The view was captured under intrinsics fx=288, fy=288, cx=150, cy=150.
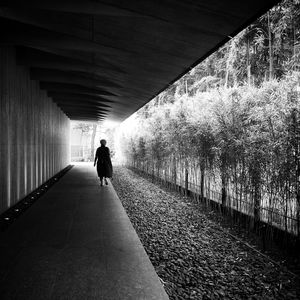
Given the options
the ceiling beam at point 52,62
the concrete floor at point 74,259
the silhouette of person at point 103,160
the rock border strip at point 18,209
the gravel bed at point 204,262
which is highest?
the ceiling beam at point 52,62

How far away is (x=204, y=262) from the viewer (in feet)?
9.06

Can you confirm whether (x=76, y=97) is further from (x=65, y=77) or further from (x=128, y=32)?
(x=128, y=32)

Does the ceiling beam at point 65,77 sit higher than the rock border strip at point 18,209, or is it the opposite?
the ceiling beam at point 65,77

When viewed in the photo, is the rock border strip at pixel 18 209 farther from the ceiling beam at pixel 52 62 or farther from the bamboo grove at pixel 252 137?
the bamboo grove at pixel 252 137

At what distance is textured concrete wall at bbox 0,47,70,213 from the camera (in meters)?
4.17

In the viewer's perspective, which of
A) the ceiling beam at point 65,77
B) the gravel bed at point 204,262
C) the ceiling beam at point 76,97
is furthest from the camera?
the ceiling beam at point 76,97

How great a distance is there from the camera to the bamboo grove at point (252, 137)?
266 centimetres

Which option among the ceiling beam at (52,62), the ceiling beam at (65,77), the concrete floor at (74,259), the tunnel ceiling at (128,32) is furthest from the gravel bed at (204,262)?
the ceiling beam at (65,77)

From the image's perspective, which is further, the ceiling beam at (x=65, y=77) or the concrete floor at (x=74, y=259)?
the ceiling beam at (x=65, y=77)

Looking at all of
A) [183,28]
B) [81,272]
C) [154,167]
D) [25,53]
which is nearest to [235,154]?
[183,28]

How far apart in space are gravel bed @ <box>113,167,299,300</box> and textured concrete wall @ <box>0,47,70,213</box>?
202 cm

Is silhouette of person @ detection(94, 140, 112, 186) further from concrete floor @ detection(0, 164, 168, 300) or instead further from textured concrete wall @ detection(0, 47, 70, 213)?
concrete floor @ detection(0, 164, 168, 300)

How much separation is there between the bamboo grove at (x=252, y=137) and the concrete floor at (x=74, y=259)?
57.7 inches

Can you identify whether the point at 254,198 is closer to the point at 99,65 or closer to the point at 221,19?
the point at 221,19
